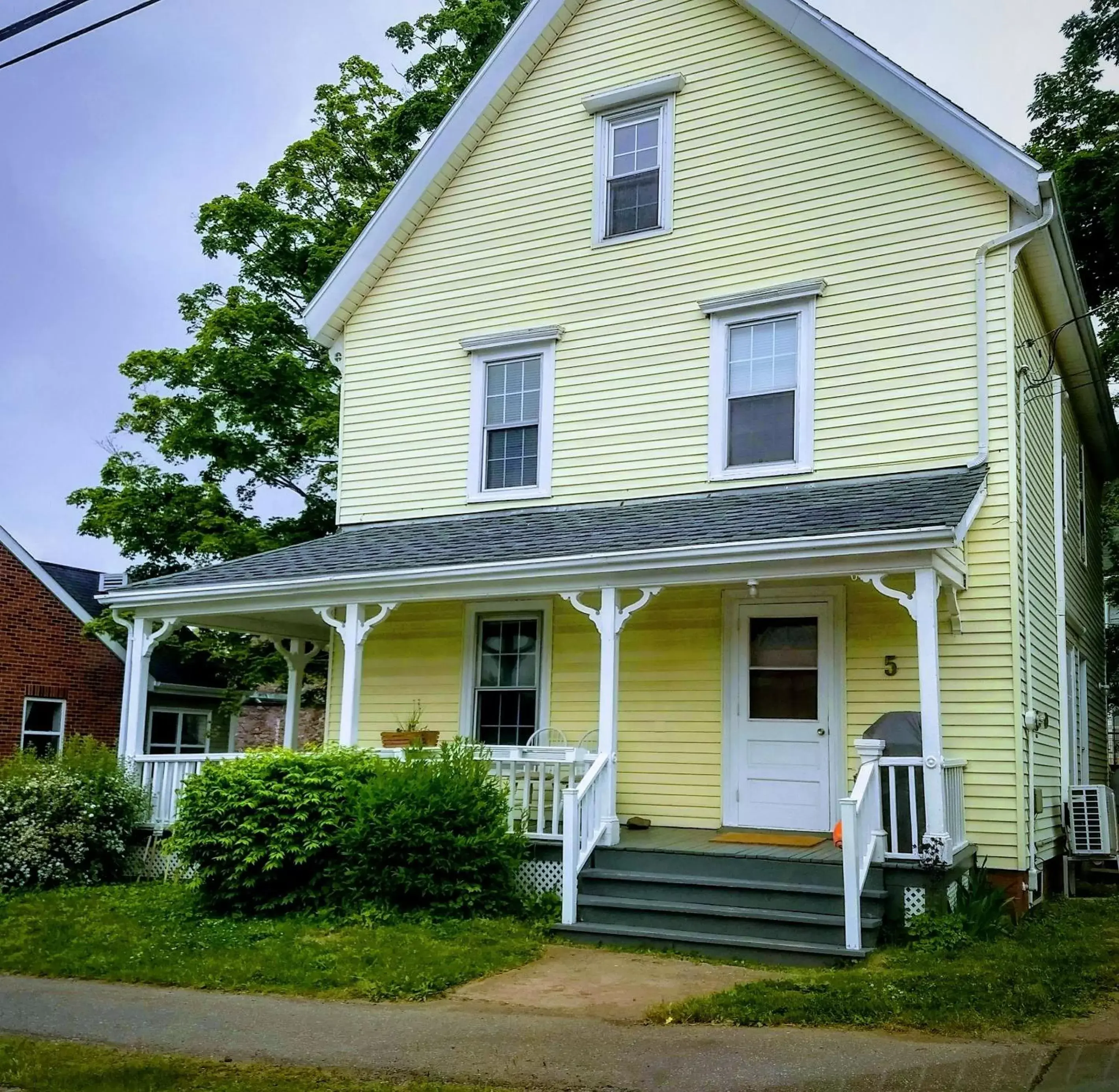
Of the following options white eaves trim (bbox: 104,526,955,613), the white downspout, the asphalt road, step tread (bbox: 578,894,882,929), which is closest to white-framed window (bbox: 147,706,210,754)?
white eaves trim (bbox: 104,526,955,613)

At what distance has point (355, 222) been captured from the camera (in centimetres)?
2289

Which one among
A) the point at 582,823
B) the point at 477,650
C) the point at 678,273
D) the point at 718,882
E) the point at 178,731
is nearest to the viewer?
the point at 718,882

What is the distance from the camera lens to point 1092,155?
21062 mm

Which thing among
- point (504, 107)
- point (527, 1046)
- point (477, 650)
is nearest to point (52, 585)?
point (477, 650)

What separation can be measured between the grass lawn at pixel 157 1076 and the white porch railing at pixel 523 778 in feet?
15.0

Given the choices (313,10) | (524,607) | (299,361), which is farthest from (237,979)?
(299,361)

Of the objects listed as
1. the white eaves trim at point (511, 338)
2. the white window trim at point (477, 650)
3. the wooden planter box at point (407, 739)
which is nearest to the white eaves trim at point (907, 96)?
the white eaves trim at point (511, 338)

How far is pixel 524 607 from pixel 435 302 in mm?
4094

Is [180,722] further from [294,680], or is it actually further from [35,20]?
[35,20]

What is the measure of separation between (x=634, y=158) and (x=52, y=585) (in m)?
14.5

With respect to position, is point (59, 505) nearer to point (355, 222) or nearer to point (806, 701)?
point (355, 222)

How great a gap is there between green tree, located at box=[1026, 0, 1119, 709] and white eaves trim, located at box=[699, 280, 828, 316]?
429 inches

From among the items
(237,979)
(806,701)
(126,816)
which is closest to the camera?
(237,979)

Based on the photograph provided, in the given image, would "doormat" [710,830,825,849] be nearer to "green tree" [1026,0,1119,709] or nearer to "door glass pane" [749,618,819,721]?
"door glass pane" [749,618,819,721]
